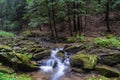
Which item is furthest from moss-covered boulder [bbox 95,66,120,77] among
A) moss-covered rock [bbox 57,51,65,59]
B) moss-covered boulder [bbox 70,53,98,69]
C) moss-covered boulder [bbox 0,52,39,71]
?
moss-covered boulder [bbox 0,52,39,71]

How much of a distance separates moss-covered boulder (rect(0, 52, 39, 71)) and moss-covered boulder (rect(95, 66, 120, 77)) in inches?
145

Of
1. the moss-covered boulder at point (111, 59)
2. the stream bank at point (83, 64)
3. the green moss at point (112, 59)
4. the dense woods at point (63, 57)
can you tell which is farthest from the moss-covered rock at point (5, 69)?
the green moss at point (112, 59)

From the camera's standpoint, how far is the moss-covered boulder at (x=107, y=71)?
33.4 feet

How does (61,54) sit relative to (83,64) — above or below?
below

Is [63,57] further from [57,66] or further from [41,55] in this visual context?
[41,55]

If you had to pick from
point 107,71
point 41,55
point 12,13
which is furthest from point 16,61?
point 12,13

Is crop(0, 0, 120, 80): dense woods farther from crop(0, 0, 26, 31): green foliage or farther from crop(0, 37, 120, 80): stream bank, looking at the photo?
crop(0, 0, 26, 31): green foliage

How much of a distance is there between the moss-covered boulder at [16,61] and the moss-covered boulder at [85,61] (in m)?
2.46

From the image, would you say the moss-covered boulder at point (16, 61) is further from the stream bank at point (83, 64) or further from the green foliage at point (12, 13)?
the green foliage at point (12, 13)

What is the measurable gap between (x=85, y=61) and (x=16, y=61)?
12.5 feet

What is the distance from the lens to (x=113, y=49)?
13.0m

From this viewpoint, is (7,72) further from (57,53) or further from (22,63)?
(57,53)

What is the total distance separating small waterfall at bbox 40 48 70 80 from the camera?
11007mm

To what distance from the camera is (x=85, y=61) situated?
37.0ft
